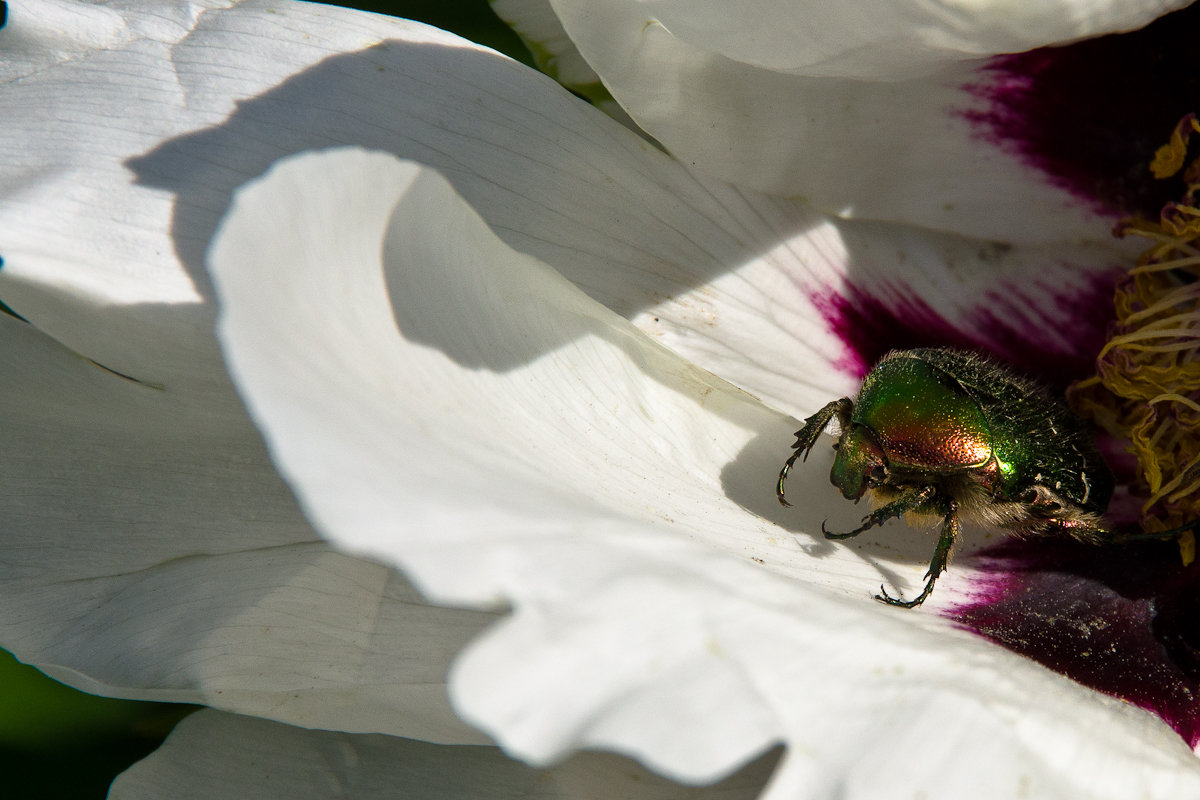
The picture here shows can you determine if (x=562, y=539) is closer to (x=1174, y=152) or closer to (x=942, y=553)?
(x=942, y=553)

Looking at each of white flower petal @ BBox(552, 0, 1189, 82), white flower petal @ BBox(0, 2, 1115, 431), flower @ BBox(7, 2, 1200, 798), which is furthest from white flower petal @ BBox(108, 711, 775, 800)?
white flower petal @ BBox(552, 0, 1189, 82)

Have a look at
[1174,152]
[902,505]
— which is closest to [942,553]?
[902,505]

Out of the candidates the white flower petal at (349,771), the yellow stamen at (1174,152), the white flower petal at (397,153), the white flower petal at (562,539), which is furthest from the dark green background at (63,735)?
the yellow stamen at (1174,152)

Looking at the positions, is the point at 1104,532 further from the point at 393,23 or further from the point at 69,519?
the point at 69,519

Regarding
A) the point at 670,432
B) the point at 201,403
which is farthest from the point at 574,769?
the point at 201,403

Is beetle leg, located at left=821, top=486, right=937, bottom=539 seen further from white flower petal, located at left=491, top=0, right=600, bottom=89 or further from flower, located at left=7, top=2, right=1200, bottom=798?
white flower petal, located at left=491, top=0, right=600, bottom=89
